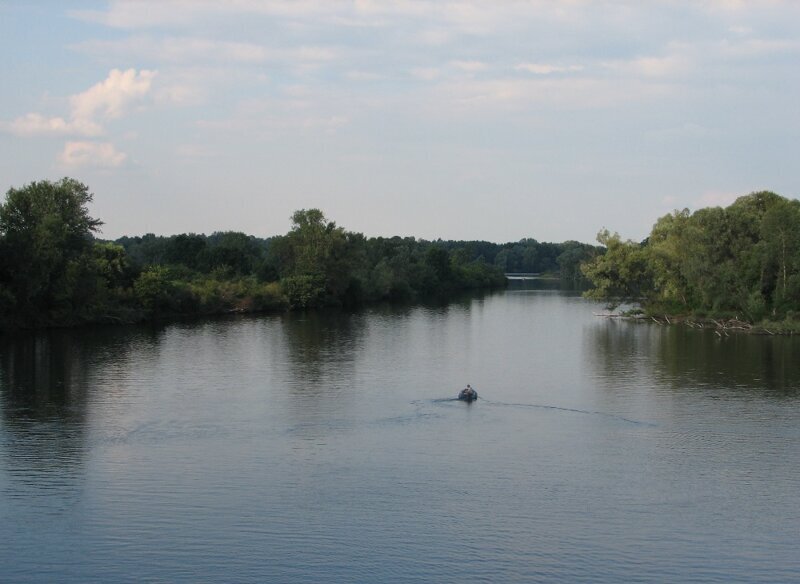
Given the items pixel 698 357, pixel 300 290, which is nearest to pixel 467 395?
pixel 698 357

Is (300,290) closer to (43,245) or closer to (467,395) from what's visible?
(43,245)

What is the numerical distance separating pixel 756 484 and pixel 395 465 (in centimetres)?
1133

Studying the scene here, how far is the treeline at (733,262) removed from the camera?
2746 inches

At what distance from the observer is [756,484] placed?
90.9 ft

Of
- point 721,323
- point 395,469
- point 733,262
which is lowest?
point 395,469

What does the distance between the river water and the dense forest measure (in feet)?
48.9

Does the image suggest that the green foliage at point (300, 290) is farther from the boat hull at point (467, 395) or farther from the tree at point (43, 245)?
the boat hull at point (467, 395)

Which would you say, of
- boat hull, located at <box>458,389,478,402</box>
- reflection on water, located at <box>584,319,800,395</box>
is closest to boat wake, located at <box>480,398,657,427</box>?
boat hull, located at <box>458,389,478,402</box>

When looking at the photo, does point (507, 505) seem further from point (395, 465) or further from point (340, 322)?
point (340, 322)

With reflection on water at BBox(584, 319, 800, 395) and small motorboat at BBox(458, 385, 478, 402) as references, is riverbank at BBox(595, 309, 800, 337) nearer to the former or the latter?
reflection on water at BBox(584, 319, 800, 395)

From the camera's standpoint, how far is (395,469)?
2891 cm

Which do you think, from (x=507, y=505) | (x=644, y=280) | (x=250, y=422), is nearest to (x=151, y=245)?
(x=644, y=280)

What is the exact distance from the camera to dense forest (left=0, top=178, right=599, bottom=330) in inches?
2670

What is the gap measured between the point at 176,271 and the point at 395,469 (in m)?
72.4
